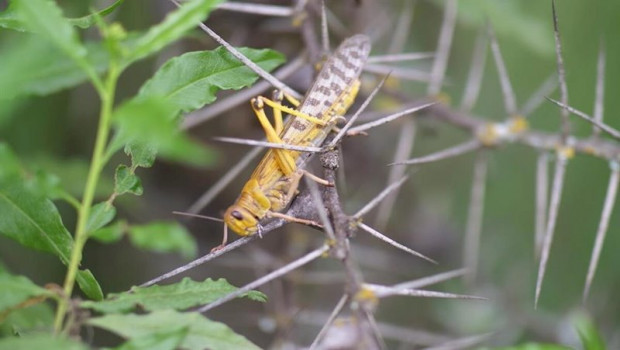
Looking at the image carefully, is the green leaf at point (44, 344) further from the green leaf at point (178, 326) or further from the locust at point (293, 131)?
the locust at point (293, 131)

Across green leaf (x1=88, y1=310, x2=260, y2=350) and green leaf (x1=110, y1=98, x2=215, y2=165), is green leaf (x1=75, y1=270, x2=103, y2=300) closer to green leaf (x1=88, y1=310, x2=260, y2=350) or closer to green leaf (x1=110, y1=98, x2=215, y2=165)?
green leaf (x1=88, y1=310, x2=260, y2=350)

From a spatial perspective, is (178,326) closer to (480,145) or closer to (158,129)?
(158,129)

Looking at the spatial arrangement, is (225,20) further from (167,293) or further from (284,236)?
(167,293)

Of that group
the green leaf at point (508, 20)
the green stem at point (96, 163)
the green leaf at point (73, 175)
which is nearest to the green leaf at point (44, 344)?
the green stem at point (96, 163)

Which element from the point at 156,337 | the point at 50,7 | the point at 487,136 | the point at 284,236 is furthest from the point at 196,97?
the point at 284,236

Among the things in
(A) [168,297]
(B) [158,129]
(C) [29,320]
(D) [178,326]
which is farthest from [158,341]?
(C) [29,320]
